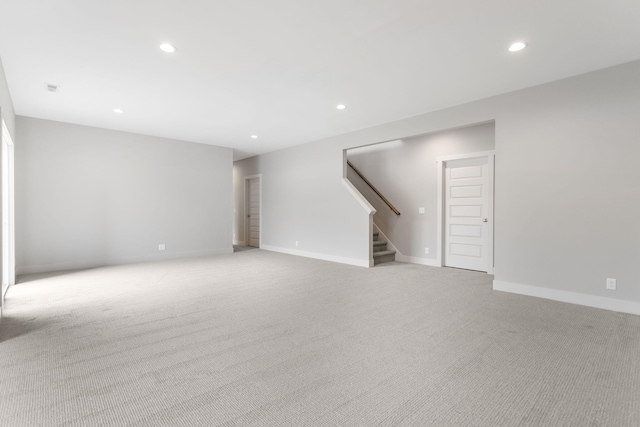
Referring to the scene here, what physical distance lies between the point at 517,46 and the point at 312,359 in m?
3.32

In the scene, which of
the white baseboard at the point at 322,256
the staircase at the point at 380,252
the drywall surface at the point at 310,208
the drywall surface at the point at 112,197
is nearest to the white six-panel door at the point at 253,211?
the drywall surface at the point at 310,208

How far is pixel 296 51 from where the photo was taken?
2.98m

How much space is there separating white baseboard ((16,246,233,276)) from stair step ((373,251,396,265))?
3752 millimetres

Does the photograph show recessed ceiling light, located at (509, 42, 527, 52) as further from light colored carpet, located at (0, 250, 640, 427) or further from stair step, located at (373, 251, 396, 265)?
stair step, located at (373, 251, 396, 265)

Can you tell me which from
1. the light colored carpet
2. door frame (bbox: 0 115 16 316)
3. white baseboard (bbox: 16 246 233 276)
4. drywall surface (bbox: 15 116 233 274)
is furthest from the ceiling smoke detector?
white baseboard (bbox: 16 246 233 276)

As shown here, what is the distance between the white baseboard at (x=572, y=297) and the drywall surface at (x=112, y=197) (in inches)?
240

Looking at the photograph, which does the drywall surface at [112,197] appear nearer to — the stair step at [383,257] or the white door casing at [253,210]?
the white door casing at [253,210]

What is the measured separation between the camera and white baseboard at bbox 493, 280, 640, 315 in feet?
10.6

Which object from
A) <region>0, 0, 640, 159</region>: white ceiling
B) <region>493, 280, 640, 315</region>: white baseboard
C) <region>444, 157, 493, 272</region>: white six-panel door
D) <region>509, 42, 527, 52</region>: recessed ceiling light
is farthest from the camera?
<region>444, 157, 493, 272</region>: white six-panel door

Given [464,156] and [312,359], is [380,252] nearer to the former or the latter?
[464,156]

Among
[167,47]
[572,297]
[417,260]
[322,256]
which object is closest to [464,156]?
[417,260]

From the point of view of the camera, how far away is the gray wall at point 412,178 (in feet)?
18.6

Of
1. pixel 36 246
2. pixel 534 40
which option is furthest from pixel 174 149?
pixel 534 40

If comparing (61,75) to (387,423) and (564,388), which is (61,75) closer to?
(387,423)
